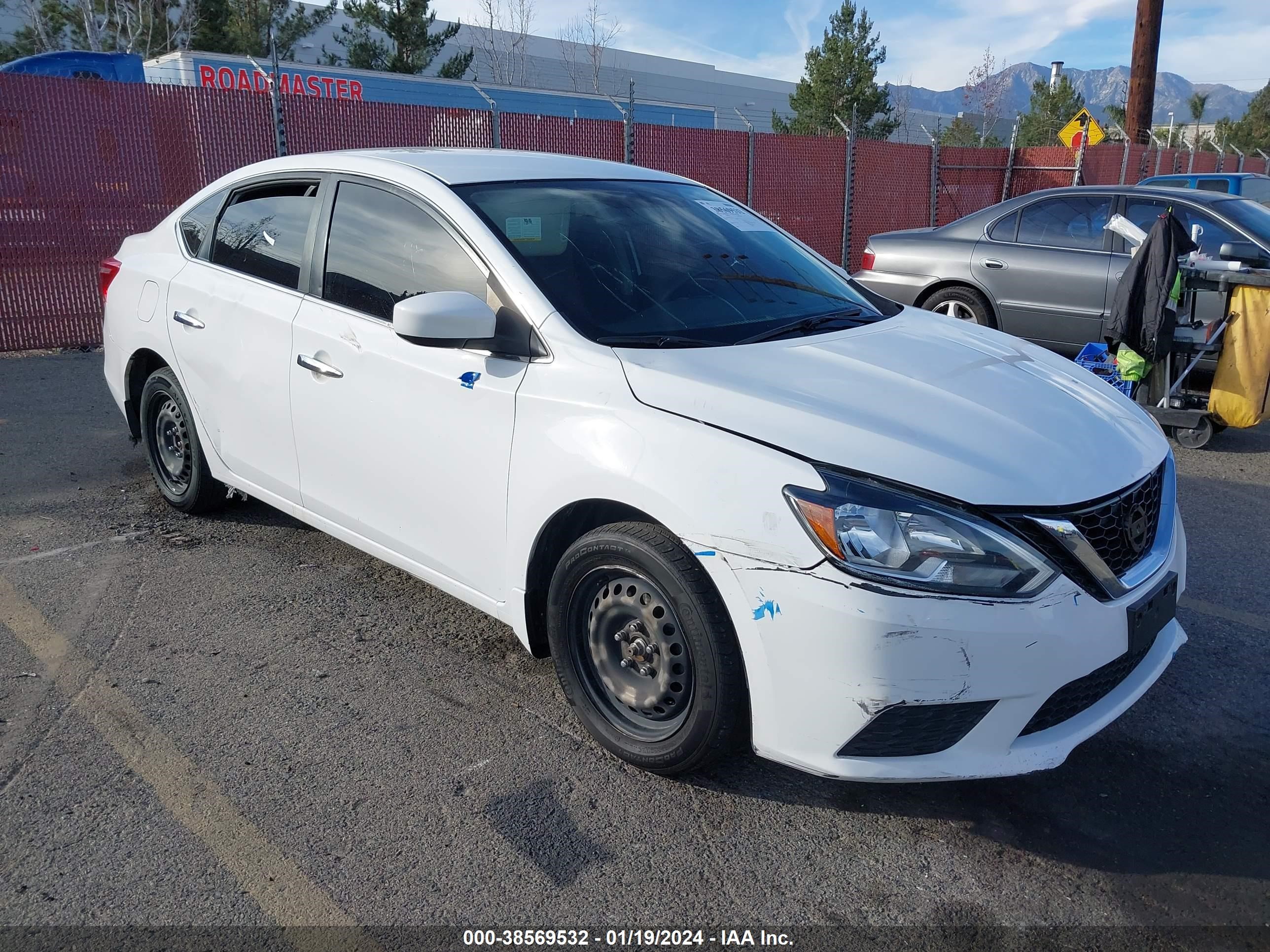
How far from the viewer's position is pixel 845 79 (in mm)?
34094

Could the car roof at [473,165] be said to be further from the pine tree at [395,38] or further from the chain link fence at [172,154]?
the pine tree at [395,38]

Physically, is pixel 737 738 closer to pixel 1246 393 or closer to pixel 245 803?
pixel 245 803

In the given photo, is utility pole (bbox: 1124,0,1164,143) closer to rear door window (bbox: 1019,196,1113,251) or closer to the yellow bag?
rear door window (bbox: 1019,196,1113,251)

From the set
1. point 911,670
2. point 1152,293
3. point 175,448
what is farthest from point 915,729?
point 1152,293

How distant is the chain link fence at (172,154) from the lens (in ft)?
31.0

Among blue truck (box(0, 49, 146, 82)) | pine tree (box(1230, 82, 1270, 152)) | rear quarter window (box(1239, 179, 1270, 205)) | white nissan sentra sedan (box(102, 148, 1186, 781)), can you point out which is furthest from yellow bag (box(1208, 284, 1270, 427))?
pine tree (box(1230, 82, 1270, 152))

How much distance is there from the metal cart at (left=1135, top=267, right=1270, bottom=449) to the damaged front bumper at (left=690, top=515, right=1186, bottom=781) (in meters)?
4.71

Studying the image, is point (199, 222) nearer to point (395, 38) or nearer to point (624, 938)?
point (624, 938)

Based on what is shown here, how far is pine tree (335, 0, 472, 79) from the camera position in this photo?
94.1 ft

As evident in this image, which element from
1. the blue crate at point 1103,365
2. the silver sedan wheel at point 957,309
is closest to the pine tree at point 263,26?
the silver sedan wheel at point 957,309

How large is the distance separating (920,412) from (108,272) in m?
4.37

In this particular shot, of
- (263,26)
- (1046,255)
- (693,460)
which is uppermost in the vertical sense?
(263,26)

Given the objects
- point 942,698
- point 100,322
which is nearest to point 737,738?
point 942,698

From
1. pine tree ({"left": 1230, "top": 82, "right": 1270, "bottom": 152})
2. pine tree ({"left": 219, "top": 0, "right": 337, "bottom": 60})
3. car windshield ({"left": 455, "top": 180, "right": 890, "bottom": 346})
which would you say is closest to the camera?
car windshield ({"left": 455, "top": 180, "right": 890, "bottom": 346})
